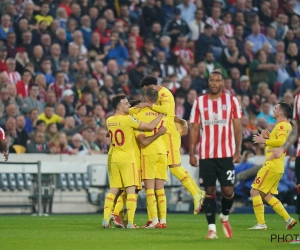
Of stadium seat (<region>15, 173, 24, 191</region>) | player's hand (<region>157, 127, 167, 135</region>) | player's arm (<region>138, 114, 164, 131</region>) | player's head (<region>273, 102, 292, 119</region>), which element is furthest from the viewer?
stadium seat (<region>15, 173, 24, 191</region>)

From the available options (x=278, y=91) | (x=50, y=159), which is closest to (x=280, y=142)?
(x=50, y=159)

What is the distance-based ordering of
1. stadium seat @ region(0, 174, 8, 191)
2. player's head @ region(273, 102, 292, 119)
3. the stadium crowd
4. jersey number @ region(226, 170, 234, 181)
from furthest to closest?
the stadium crowd → stadium seat @ region(0, 174, 8, 191) → player's head @ region(273, 102, 292, 119) → jersey number @ region(226, 170, 234, 181)

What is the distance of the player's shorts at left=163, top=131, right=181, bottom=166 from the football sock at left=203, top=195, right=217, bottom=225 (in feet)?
13.1

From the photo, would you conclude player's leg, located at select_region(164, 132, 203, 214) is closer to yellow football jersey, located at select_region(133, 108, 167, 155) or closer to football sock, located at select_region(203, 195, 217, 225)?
yellow football jersey, located at select_region(133, 108, 167, 155)

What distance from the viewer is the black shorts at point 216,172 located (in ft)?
41.0

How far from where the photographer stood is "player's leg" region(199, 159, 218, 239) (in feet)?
40.3

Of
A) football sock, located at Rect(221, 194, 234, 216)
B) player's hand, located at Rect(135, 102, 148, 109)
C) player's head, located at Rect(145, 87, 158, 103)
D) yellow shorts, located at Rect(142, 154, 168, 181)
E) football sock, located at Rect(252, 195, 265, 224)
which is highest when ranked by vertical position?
player's head, located at Rect(145, 87, 158, 103)

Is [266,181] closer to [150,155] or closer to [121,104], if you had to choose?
[150,155]

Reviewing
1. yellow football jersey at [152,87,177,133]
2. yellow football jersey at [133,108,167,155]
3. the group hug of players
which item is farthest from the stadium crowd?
yellow football jersey at [133,108,167,155]

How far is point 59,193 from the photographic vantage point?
2267cm

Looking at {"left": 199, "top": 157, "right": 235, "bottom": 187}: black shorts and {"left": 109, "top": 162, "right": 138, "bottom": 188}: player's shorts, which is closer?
{"left": 199, "top": 157, "right": 235, "bottom": 187}: black shorts

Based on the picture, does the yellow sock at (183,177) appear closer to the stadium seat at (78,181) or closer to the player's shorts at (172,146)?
the player's shorts at (172,146)

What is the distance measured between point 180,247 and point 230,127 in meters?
2.19

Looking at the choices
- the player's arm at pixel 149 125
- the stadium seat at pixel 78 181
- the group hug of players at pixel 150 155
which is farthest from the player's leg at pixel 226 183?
the stadium seat at pixel 78 181
